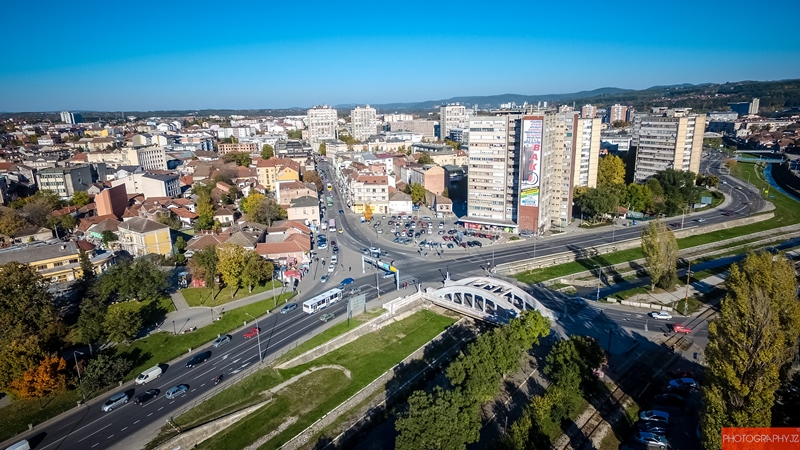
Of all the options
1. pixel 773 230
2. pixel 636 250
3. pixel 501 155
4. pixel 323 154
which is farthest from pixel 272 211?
pixel 323 154

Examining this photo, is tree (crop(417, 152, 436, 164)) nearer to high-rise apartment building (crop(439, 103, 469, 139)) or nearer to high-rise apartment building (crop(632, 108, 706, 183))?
high-rise apartment building (crop(632, 108, 706, 183))

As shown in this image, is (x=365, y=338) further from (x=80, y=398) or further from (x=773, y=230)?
(x=773, y=230)

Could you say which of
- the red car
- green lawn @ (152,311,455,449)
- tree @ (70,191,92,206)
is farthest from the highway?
tree @ (70,191,92,206)

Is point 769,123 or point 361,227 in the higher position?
point 769,123

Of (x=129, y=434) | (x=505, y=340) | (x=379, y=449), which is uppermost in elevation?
(x=505, y=340)

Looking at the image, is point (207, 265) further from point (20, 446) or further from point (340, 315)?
point (20, 446)

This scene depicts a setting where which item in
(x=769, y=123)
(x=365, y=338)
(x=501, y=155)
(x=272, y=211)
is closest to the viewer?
(x=365, y=338)

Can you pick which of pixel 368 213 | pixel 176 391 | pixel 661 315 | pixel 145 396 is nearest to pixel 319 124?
pixel 368 213

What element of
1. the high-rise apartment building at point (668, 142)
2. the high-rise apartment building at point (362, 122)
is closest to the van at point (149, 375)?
the high-rise apartment building at point (668, 142)
